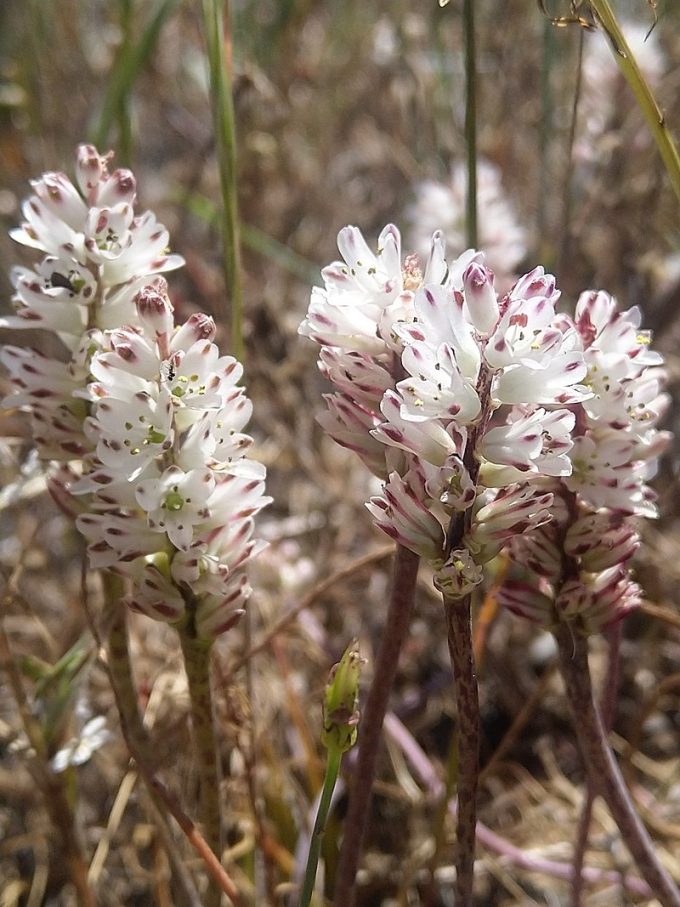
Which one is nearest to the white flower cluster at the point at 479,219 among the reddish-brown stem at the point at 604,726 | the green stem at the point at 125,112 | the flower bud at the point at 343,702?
the green stem at the point at 125,112

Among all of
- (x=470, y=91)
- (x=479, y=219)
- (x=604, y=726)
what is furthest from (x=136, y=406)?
(x=479, y=219)

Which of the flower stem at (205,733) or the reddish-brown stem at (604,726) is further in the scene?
the reddish-brown stem at (604,726)

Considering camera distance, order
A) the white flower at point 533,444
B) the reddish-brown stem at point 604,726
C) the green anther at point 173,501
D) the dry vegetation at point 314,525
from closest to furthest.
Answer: the white flower at point 533,444 < the green anther at point 173,501 < the reddish-brown stem at point 604,726 < the dry vegetation at point 314,525

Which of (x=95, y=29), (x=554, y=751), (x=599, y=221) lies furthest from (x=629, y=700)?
(x=95, y=29)

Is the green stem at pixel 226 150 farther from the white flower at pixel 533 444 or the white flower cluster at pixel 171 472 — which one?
the white flower at pixel 533 444

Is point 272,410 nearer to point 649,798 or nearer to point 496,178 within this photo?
point 496,178

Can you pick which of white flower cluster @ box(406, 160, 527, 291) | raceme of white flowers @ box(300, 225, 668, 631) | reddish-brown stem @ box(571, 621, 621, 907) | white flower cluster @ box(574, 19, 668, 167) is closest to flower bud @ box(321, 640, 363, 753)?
raceme of white flowers @ box(300, 225, 668, 631)

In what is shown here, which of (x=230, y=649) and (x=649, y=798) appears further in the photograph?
(x=230, y=649)
